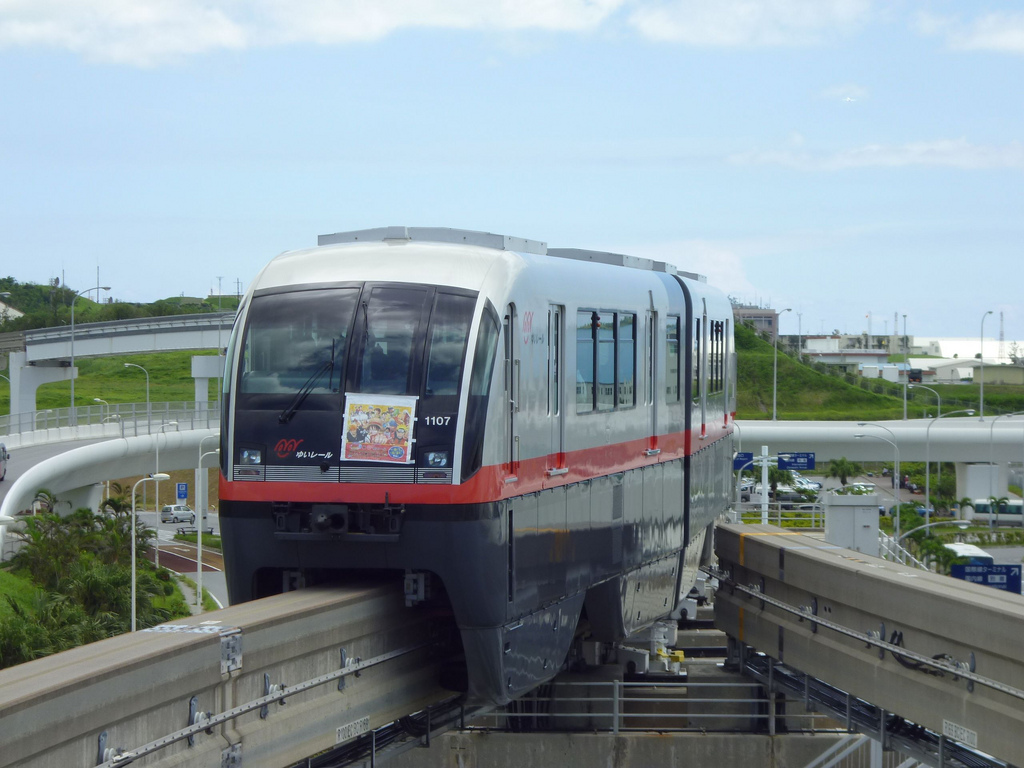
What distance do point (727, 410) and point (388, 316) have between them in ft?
35.0

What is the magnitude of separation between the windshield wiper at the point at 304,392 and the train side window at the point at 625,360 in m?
3.72

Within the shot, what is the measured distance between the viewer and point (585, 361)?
499 inches

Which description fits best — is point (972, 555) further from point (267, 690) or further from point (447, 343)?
point (267, 690)

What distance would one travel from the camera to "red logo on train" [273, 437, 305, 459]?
10391 millimetres

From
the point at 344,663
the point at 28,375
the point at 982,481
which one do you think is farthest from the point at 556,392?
the point at 982,481

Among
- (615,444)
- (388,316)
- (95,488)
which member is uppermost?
(388,316)

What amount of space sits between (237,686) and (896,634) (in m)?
6.71

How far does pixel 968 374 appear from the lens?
559ft

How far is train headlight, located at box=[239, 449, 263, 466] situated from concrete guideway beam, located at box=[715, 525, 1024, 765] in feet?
19.0

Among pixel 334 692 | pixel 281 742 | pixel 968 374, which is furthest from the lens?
pixel 968 374

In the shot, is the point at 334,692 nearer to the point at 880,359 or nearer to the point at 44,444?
the point at 44,444

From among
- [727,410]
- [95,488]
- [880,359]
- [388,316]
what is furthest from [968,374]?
[388,316]

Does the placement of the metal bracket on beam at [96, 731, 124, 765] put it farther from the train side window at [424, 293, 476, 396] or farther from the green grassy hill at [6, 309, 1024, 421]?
the green grassy hill at [6, 309, 1024, 421]

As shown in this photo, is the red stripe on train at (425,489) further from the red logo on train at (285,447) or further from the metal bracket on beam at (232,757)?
the metal bracket on beam at (232,757)
